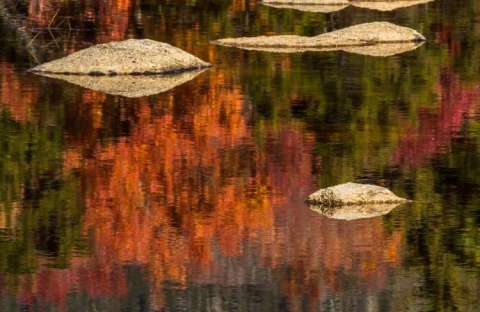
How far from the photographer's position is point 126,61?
25.2m

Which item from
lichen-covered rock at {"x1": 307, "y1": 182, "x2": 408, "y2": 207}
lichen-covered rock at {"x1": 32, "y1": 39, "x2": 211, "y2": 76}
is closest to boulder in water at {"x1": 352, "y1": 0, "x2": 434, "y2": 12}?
lichen-covered rock at {"x1": 32, "y1": 39, "x2": 211, "y2": 76}

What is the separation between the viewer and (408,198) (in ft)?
51.4

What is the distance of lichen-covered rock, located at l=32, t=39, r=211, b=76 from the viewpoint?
24938mm

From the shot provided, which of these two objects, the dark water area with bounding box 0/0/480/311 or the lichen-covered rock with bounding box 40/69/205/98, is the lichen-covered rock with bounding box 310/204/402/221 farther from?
the lichen-covered rock with bounding box 40/69/205/98

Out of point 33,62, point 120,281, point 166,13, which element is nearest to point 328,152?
point 120,281

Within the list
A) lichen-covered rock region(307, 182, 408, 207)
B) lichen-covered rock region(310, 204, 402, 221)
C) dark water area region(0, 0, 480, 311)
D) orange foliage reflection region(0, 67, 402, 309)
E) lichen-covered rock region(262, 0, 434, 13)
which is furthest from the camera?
lichen-covered rock region(262, 0, 434, 13)

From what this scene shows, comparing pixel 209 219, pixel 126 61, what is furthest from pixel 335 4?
pixel 209 219

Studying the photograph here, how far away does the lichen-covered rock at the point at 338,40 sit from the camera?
28531 mm

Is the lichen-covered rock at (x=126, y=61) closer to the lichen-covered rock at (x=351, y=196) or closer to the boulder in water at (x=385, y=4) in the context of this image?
the lichen-covered rock at (x=351, y=196)

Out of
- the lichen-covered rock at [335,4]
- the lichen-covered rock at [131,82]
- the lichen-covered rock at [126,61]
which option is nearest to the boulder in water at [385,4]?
the lichen-covered rock at [335,4]

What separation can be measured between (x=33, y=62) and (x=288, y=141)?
8.08 metres

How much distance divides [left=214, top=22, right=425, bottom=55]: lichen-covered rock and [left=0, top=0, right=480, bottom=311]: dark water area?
670 millimetres

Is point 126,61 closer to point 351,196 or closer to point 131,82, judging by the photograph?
point 131,82

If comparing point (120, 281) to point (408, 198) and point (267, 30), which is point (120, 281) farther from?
point (267, 30)
